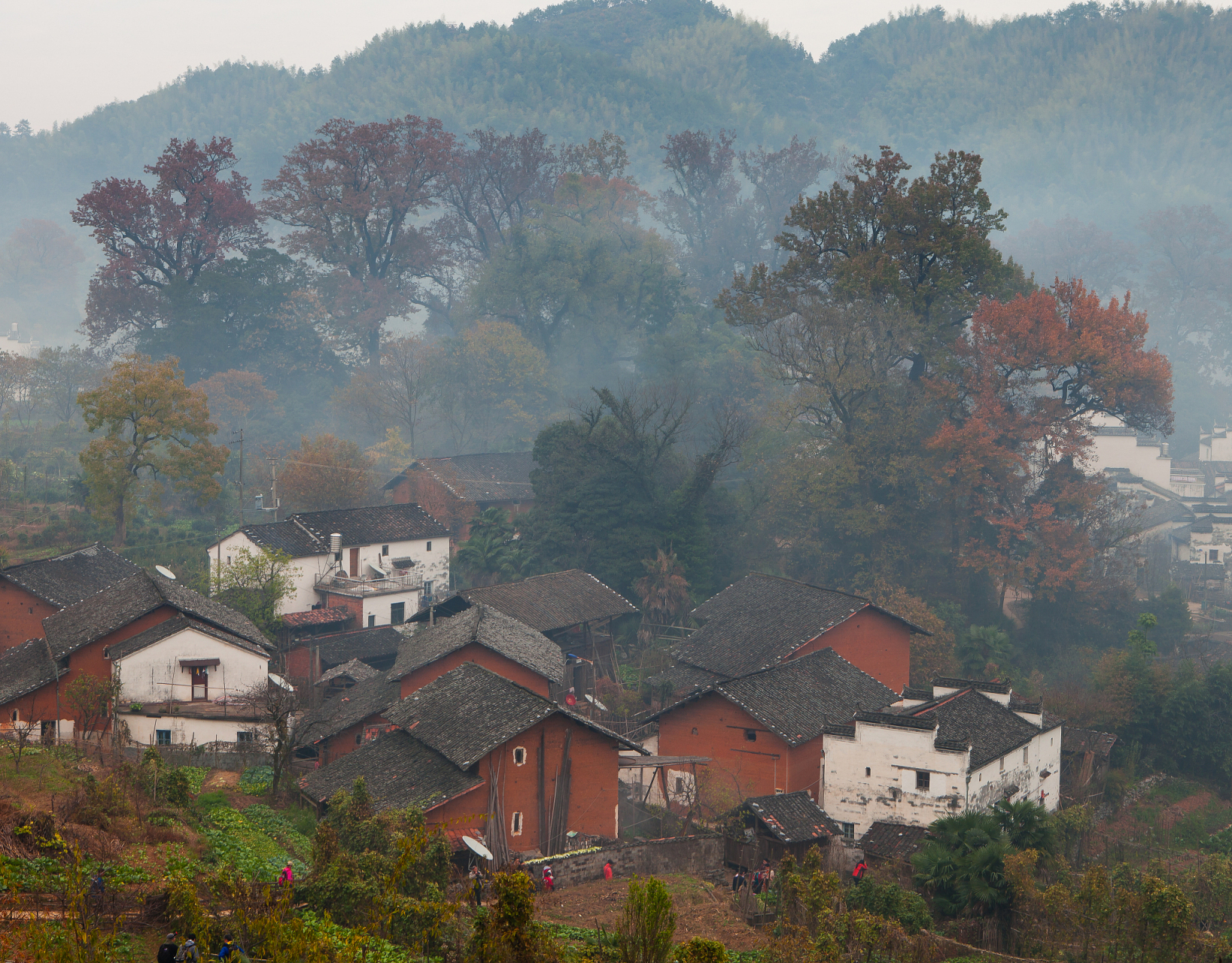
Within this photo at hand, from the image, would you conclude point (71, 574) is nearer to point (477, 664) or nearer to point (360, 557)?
point (360, 557)

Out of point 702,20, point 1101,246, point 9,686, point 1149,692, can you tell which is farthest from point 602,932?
point 702,20

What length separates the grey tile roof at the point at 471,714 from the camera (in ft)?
76.9

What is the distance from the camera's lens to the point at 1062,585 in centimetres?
4231

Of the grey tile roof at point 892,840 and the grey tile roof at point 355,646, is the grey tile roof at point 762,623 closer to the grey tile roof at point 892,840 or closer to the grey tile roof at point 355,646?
the grey tile roof at point 892,840

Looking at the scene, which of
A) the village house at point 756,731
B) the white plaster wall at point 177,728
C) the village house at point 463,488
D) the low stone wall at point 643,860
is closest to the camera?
the low stone wall at point 643,860

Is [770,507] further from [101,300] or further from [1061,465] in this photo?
[101,300]

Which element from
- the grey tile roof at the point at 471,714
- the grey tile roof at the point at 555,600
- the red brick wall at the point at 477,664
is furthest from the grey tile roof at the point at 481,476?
the grey tile roof at the point at 471,714

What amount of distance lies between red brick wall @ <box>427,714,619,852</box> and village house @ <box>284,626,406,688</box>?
12.2 metres

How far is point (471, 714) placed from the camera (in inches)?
977

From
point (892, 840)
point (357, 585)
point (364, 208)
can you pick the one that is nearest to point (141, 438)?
point (357, 585)

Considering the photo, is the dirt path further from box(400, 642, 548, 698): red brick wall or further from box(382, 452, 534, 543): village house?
box(382, 452, 534, 543): village house

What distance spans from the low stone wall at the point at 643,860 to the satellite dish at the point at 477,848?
2.85 ft

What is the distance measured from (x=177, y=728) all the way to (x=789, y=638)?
17637 millimetres

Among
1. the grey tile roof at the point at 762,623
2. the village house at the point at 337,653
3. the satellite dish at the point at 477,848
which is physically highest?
the grey tile roof at the point at 762,623
